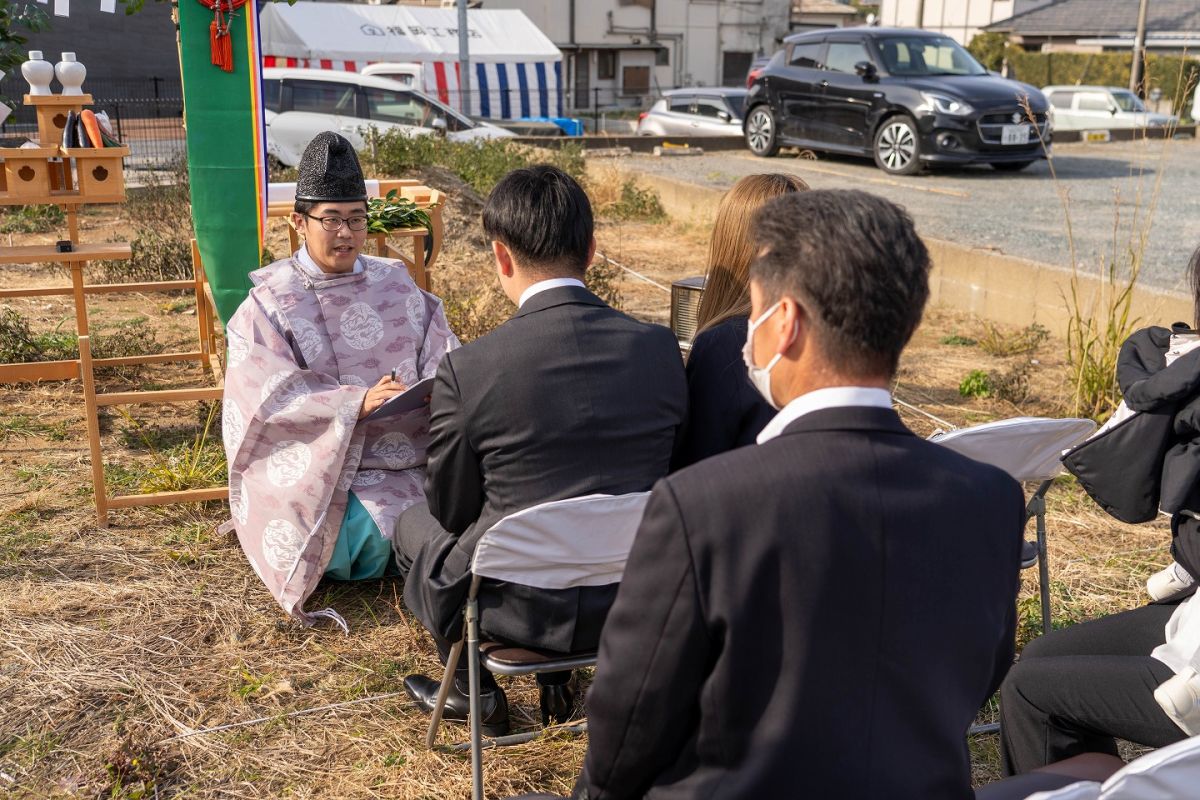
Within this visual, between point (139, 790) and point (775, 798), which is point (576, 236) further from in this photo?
point (139, 790)

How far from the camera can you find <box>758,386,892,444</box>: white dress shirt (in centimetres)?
149

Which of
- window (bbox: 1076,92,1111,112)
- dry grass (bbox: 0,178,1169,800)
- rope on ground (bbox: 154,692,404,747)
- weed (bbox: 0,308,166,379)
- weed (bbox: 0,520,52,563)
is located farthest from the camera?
window (bbox: 1076,92,1111,112)

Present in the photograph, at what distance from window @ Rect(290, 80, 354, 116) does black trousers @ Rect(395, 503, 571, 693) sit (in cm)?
1107

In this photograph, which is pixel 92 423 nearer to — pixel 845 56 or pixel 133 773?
pixel 133 773

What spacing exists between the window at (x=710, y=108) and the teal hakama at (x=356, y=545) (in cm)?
1557

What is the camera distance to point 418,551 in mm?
3119

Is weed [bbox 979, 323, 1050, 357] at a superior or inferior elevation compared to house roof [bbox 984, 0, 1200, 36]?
inferior

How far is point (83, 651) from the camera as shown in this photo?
3408 millimetres

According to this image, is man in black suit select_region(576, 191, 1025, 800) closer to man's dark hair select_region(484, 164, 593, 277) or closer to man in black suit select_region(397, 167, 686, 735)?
man in black suit select_region(397, 167, 686, 735)

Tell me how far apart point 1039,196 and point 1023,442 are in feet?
32.1

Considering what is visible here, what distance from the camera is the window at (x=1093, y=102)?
70.9 ft

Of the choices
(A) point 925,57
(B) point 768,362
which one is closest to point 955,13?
(A) point 925,57

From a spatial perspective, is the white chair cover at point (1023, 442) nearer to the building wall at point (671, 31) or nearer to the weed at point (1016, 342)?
the weed at point (1016, 342)

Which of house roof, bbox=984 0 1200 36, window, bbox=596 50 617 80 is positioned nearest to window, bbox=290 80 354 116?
window, bbox=596 50 617 80
